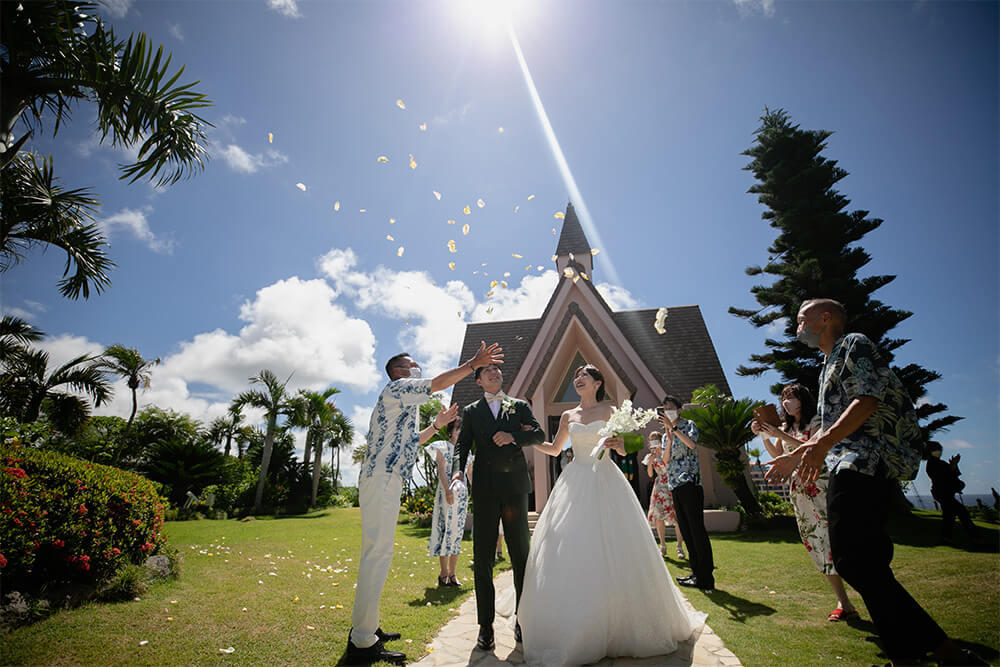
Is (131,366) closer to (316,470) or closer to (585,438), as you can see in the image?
(316,470)

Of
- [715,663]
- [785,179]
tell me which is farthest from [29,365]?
[785,179]

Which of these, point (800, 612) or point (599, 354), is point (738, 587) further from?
point (599, 354)

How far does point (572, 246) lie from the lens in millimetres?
19516

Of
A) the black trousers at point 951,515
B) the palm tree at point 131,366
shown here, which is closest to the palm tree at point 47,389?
the palm tree at point 131,366

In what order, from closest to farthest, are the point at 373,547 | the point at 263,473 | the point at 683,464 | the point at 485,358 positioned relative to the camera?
the point at 373,547 < the point at 485,358 < the point at 683,464 < the point at 263,473

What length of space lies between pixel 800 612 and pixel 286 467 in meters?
25.3

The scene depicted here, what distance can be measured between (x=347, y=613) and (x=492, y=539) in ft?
7.21

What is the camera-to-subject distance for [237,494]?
2159 centimetres

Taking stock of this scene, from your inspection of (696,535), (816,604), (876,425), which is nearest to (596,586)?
(876,425)

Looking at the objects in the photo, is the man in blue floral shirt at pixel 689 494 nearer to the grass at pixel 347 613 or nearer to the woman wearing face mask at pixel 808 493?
the grass at pixel 347 613

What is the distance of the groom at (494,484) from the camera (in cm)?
379

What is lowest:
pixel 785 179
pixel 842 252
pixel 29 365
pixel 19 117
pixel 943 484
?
pixel 943 484

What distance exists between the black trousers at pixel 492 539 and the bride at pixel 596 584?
0.21 m

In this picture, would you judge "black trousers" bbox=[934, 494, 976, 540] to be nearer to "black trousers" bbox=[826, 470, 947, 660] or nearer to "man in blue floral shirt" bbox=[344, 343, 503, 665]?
"black trousers" bbox=[826, 470, 947, 660]
